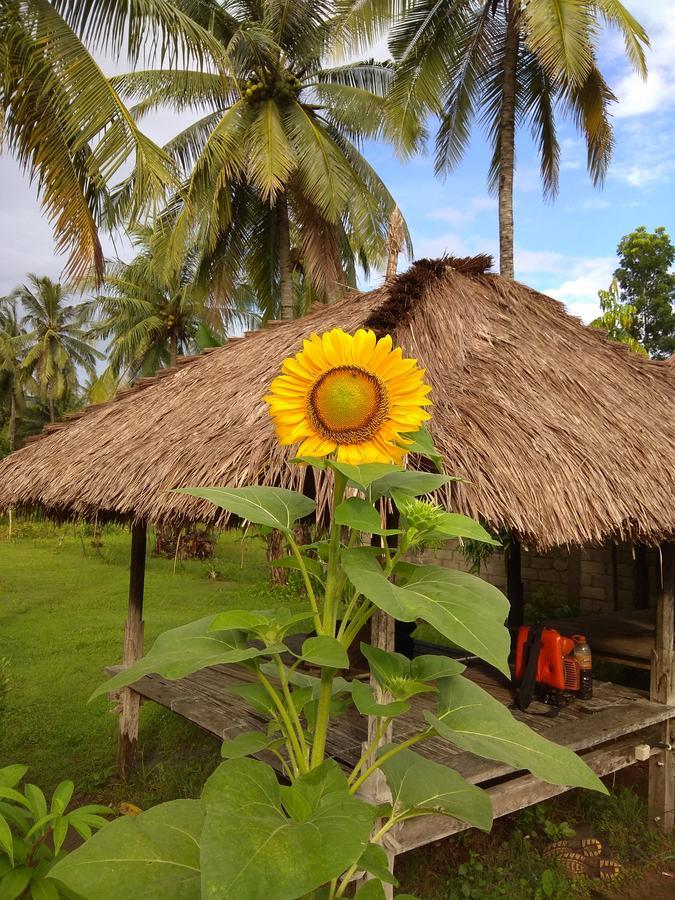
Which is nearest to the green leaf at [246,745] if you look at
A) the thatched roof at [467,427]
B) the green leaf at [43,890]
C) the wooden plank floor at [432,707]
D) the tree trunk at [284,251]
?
the green leaf at [43,890]

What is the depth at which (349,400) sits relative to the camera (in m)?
0.90

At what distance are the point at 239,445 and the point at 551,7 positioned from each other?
8.24m

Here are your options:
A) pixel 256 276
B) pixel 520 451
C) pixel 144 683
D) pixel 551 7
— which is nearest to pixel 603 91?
pixel 551 7

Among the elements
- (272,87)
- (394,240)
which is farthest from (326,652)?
(272,87)

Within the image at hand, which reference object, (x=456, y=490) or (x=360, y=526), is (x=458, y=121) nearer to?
(x=456, y=490)

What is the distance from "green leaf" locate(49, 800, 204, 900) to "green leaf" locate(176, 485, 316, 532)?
14.8 inches

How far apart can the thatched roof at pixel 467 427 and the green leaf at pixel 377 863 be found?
1.54m

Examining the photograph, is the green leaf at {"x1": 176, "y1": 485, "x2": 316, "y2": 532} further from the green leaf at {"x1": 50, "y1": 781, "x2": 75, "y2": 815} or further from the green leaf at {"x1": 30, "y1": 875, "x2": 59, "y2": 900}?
the green leaf at {"x1": 50, "y1": 781, "x2": 75, "y2": 815}

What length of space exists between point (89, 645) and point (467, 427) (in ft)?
A: 22.7

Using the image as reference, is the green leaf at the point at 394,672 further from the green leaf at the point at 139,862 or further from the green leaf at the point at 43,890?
the green leaf at the point at 43,890

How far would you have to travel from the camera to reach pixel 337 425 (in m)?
0.89

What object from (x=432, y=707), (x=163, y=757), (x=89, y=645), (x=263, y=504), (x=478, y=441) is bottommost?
(x=163, y=757)

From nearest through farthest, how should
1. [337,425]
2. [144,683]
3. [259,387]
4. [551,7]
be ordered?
[337,425]
[259,387]
[144,683]
[551,7]

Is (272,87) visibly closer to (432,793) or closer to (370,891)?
(432,793)
